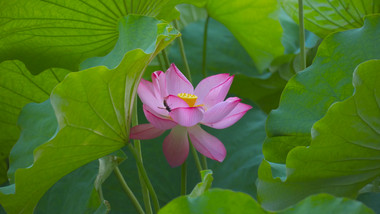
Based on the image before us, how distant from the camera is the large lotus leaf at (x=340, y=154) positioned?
633 mm

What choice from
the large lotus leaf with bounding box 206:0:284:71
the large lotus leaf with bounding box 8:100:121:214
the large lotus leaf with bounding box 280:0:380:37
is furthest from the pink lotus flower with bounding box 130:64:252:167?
the large lotus leaf with bounding box 206:0:284:71

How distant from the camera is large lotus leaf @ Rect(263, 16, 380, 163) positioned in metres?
0.76

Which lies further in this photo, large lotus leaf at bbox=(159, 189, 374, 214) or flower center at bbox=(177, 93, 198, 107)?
flower center at bbox=(177, 93, 198, 107)

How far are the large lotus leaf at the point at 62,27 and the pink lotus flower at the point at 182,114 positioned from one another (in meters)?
0.18

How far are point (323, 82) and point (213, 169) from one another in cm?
43

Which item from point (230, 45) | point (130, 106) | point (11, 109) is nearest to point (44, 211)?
point (11, 109)

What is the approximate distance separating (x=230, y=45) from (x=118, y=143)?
917 mm

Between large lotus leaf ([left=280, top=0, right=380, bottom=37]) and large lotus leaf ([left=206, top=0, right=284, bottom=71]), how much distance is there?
12cm

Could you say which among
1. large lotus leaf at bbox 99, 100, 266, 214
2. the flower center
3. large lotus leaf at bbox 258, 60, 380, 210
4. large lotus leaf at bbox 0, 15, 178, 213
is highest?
large lotus leaf at bbox 0, 15, 178, 213

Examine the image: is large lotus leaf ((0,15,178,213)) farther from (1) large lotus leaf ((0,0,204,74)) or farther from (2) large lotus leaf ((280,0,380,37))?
(2) large lotus leaf ((280,0,380,37))

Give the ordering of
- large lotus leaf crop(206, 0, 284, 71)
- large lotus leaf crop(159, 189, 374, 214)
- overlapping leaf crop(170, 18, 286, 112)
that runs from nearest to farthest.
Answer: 1. large lotus leaf crop(159, 189, 374, 214)
2. large lotus leaf crop(206, 0, 284, 71)
3. overlapping leaf crop(170, 18, 286, 112)

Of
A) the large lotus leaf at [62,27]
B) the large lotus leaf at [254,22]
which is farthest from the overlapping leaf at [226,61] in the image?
Result: the large lotus leaf at [62,27]

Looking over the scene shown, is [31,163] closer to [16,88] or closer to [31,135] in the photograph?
[31,135]

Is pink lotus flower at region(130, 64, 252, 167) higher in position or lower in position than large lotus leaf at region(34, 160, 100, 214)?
higher
